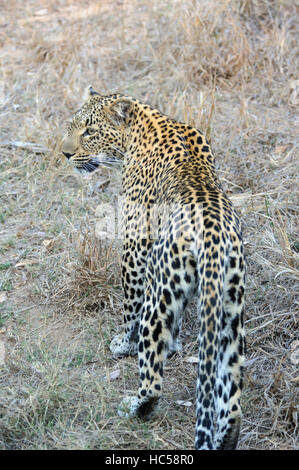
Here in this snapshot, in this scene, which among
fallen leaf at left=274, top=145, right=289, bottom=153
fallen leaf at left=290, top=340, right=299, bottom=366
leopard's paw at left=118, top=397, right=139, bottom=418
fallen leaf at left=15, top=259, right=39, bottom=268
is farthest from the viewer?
fallen leaf at left=274, top=145, right=289, bottom=153

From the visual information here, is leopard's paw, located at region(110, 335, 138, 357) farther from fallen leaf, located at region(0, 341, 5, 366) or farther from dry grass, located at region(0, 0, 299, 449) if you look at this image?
fallen leaf, located at region(0, 341, 5, 366)

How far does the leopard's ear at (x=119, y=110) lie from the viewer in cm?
581

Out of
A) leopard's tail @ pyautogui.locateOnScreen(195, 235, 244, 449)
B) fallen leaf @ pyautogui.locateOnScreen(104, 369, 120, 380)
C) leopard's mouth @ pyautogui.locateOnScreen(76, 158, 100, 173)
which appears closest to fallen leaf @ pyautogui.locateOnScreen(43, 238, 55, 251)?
leopard's mouth @ pyautogui.locateOnScreen(76, 158, 100, 173)

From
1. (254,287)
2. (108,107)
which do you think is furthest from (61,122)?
(254,287)

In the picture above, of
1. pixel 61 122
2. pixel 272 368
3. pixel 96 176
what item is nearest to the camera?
pixel 272 368

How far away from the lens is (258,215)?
7020 mm

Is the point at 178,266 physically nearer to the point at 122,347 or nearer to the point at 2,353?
the point at 122,347

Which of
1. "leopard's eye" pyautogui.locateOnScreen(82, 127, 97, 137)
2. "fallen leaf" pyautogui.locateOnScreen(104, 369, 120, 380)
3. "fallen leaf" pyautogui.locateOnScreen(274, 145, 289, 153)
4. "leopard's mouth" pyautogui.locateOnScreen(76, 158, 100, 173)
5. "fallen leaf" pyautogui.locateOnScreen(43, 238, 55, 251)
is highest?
"leopard's eye" pyautogui.locateOnScreen(82, 127, 97, 137)

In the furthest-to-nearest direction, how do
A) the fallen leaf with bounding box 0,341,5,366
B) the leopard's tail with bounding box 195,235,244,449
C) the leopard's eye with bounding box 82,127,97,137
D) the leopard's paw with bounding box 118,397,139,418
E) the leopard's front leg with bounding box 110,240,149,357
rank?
the leopard's eye with bounding box 82,127,97,137, the fallen leaf with bounding box 0,341,5,366, the leopard's front leg with bounding box 110,240,149,357, the leopard's paw with bounding box 118,397,139,418, the leopard's tail with bounding box 195,235,244,449

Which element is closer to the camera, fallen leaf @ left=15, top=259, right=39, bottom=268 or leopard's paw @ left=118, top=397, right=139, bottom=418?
leopard's paw @ left=118, top=397, right=139, bottom=418

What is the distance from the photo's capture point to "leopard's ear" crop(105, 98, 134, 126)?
5.81 meters

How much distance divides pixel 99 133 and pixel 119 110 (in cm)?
31

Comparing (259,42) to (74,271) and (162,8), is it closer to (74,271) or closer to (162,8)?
(162,8)
